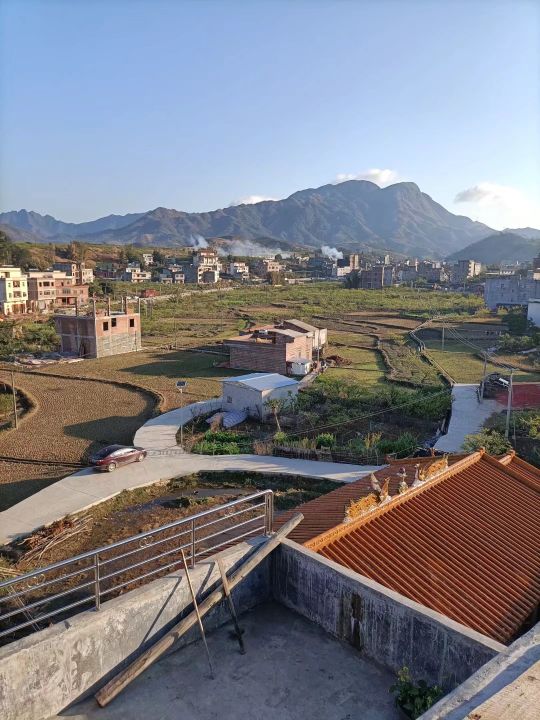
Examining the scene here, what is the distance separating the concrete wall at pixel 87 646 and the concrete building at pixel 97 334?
115 feet

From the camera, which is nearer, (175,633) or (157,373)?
(175,633)

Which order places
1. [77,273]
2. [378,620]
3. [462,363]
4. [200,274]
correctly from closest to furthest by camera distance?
[378,620], [462,363], [77,273], [200,274]

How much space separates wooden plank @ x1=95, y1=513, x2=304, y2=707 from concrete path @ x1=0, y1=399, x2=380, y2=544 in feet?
33.7

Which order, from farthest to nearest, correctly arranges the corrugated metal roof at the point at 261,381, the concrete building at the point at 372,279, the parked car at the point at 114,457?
the concrete building at the point at 372,279 < the corrugated metal roof at the point at 261,381 < the parked car at the point at 114,457

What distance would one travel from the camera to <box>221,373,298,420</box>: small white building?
914 inches

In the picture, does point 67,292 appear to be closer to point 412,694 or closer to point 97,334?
point 97,334

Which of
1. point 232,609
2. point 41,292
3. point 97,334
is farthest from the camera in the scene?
point 41,292

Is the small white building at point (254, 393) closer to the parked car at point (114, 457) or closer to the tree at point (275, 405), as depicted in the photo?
the tree at point (275, 405)

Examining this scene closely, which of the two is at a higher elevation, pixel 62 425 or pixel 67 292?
pixel 67 292

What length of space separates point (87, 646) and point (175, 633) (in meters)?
0.65

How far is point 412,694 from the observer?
3904 mm

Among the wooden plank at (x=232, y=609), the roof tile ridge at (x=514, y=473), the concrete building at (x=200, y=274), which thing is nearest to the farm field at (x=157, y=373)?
the roof tile ridge at (x=514, y=473)

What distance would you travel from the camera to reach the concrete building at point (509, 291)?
6956 cm

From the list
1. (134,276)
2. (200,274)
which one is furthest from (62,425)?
(200,274)
